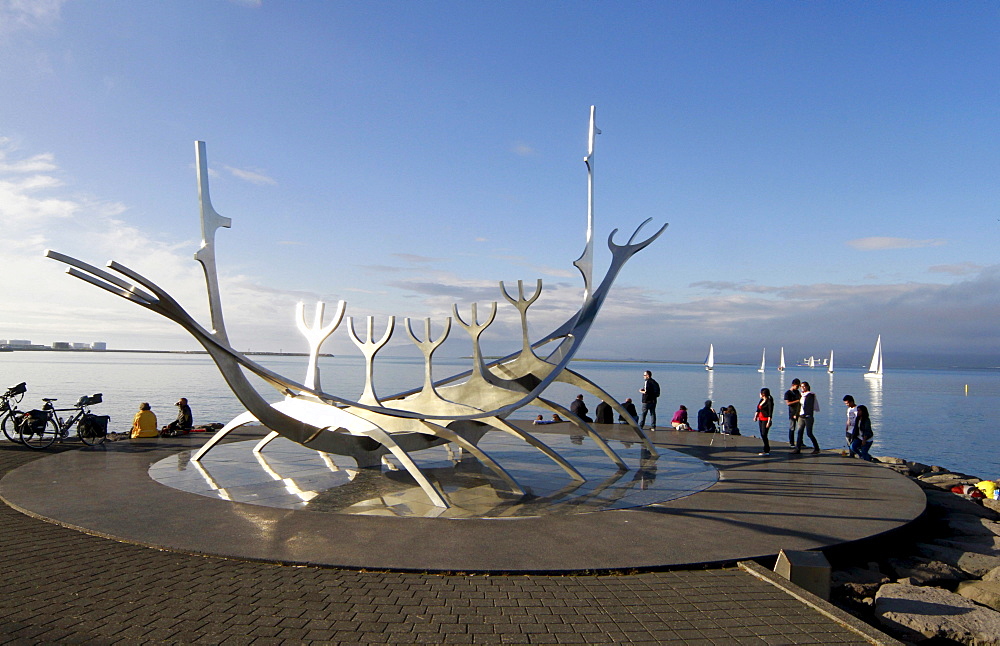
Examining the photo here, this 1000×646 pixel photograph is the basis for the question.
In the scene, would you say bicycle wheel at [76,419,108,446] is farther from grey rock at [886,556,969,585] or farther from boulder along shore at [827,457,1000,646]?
grey rock at [886,556,969,585]

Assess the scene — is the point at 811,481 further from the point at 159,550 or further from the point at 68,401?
the point at 68,401

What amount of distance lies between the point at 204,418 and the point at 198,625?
23.8 metres

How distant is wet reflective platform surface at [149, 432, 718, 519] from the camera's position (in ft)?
28.1

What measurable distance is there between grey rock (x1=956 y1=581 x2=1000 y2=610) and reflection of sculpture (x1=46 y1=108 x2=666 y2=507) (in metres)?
5.26

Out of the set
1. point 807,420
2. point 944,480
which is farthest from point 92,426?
point 944,480

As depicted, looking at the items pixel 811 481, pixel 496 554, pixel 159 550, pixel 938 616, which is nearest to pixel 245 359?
pixel 159 550

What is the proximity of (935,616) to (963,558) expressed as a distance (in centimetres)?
272

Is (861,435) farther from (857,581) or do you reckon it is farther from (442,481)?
(442,481)

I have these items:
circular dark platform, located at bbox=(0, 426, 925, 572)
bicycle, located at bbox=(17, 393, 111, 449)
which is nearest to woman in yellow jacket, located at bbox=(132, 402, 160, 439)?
bicycle, located at bbox=(17, 393, 111, 449)

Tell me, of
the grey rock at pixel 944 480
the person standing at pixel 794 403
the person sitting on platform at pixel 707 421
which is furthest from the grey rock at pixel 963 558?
the person sitting on platform at pixel 707 421

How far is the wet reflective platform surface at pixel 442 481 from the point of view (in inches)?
337

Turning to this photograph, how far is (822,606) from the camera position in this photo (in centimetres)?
513

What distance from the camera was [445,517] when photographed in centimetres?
790

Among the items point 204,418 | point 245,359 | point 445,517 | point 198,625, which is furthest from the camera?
point 204,418
